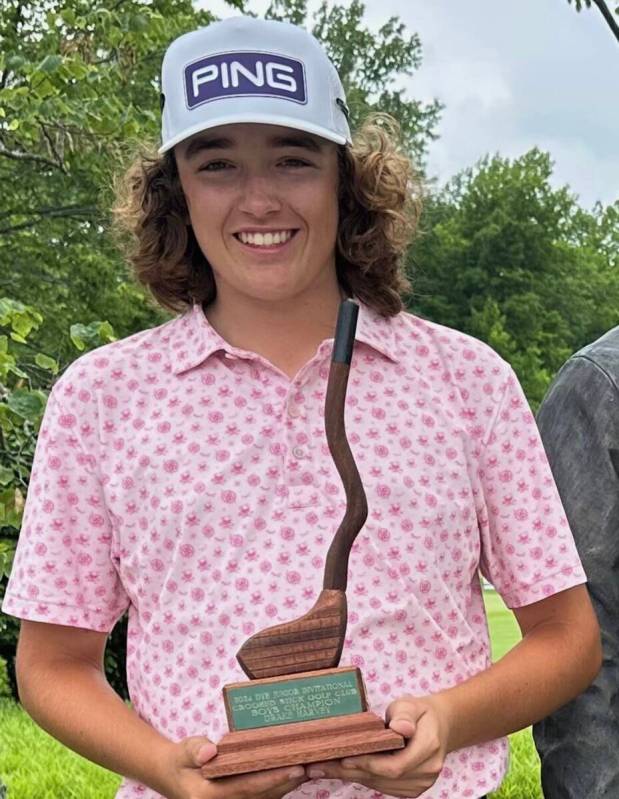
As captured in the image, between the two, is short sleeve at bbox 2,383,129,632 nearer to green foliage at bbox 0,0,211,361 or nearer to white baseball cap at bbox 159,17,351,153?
white baseball cap at bbox 159,17,351,153

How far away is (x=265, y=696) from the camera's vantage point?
5.57 feet

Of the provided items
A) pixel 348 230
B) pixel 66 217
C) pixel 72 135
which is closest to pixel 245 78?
pixel 348 230

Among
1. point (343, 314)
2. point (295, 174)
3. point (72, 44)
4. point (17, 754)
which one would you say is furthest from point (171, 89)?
point (72, 44)

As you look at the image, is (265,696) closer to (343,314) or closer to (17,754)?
(343,314)

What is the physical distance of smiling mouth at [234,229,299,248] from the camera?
6.49 ft

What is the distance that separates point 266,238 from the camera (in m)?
1.98

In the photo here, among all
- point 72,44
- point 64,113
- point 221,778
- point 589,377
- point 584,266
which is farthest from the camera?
point 584,266

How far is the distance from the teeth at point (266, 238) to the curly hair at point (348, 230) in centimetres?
25

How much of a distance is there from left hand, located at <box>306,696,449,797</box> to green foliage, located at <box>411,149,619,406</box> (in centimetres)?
3280

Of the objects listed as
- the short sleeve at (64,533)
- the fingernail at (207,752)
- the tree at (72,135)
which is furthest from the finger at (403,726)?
the tree at (72,135)

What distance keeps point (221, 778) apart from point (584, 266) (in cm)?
3745

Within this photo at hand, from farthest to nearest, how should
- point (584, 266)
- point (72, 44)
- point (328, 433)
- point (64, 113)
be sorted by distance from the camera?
point (584, 266) → point (72, 44) → point (64, 113) → point (328, 433)

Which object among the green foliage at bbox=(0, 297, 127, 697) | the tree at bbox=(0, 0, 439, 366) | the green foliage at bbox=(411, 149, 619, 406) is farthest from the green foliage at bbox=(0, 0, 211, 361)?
the green foliage at bbox=(411, 149, 619, 406)

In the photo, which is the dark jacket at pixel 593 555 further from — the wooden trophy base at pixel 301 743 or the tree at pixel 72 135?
the tree at pixel 72 135
